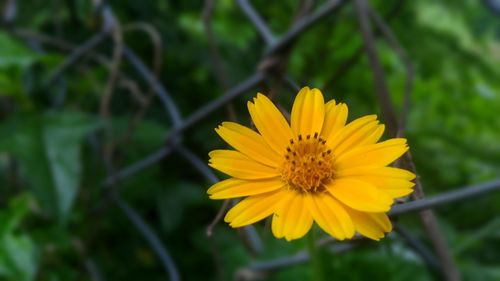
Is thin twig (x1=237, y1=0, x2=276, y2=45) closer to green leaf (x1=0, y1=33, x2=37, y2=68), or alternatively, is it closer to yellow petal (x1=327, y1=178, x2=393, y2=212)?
green leaf (x1=0, y1=33, x2=37, y2=68)

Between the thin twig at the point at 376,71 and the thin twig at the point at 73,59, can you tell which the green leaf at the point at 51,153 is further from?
the thin twig at the point at 376,71

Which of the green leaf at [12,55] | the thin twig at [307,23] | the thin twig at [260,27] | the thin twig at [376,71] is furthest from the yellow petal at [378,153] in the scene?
the green leaf at [12,55]

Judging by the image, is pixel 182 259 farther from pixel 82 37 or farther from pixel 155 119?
pixel 82 37

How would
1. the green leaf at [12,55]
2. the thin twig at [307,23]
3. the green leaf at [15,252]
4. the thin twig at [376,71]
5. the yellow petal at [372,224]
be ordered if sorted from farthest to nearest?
the green leaf at [12,55], the green leaf at [15,252], the thin twig at [307,23], the thin twig at [376,71], the yellow petal at [372,224]

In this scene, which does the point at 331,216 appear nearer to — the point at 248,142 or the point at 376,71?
the point at 248,142

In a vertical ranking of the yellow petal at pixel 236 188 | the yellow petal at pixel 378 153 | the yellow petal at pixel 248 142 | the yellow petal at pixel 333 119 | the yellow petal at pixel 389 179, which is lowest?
the yellow petal at pixel 389 179

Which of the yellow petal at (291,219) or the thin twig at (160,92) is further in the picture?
the thin twig at (160,92)

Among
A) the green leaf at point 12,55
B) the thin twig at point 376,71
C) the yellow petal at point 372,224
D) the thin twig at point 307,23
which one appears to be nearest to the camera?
the yellow petal at point 372,224

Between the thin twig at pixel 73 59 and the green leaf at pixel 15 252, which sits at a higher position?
the thin twig at pixel 73 59

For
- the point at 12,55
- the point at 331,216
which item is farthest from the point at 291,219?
the point at 12,55

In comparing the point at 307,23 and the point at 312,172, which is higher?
the point at 307,23
